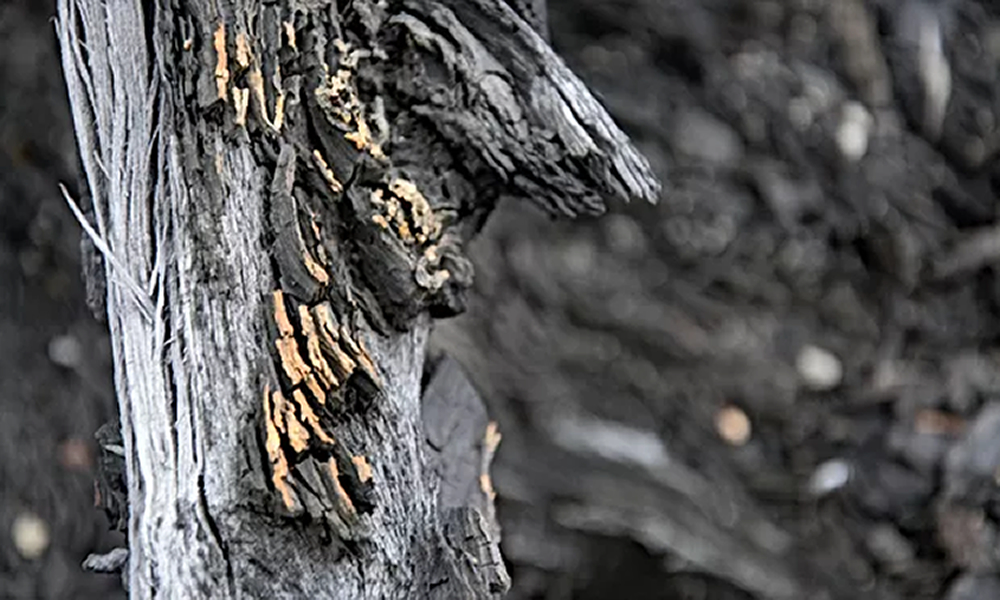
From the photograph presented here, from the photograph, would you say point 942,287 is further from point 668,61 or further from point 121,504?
point 121,504

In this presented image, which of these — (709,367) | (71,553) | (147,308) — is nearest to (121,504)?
(147,308)

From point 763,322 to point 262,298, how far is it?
109cm

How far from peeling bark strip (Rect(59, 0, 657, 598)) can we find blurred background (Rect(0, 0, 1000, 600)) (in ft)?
2.10

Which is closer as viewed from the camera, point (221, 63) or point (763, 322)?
point (221, 63)

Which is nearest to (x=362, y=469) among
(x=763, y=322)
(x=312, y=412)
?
(x=312, y=412)

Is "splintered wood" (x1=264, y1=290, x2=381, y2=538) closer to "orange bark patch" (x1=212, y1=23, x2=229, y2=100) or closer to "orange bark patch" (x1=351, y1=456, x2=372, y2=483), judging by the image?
"orange bark patch" (x1=351, y1=456, x2=372, y2=483)

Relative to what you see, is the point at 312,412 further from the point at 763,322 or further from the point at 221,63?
the point at 763,322

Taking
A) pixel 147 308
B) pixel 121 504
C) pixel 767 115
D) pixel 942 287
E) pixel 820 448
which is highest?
pixel 147 308

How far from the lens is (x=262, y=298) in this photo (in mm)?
778

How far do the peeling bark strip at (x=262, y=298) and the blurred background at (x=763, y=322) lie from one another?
64 cm

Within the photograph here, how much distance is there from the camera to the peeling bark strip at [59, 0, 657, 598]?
2.46 ft

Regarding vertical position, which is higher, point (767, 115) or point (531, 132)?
point (531, 132)

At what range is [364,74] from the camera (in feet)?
2.84

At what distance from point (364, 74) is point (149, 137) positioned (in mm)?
155
